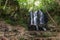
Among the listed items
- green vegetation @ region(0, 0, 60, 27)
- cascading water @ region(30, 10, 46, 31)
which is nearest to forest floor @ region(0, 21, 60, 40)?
green vegetation @ region(0, 0, 60, 27)

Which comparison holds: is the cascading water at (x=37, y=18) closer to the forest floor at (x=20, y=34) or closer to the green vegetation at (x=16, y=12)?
the green vegetation at (x=16, y=12)

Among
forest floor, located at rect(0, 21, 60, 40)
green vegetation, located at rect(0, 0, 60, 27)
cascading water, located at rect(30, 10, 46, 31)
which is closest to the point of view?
forest floor, located at rect(0, 21, 60, 40)

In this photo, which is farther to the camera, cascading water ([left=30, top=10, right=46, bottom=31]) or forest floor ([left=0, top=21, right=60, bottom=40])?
cascading water ([left=30, top=10, right=46, bottom=31])

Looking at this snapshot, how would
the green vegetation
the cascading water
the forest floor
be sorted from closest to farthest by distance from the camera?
the forest floor → the green vegetation → the cascading water

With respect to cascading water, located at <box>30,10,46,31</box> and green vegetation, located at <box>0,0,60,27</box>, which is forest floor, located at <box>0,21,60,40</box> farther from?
cascading water, located at <box>30,10,46,31</box>

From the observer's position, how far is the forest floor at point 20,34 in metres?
3.46

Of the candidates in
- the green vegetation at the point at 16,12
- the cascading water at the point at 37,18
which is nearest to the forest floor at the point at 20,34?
the green vegetation at the point at 16,12

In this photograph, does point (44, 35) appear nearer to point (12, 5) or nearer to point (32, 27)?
point (32, 27)

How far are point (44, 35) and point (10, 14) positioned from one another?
815mm

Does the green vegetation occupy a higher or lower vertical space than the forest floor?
higher

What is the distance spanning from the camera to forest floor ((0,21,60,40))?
346 centimetres

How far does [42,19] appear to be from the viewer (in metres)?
4.04

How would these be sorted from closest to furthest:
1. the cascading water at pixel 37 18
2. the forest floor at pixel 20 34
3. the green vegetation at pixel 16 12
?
the forest floor at pixel 20 34
the green vegetation at pixel 16 12
the cascading water at pixel 37 18

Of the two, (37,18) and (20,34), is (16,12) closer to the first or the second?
(37,18)
